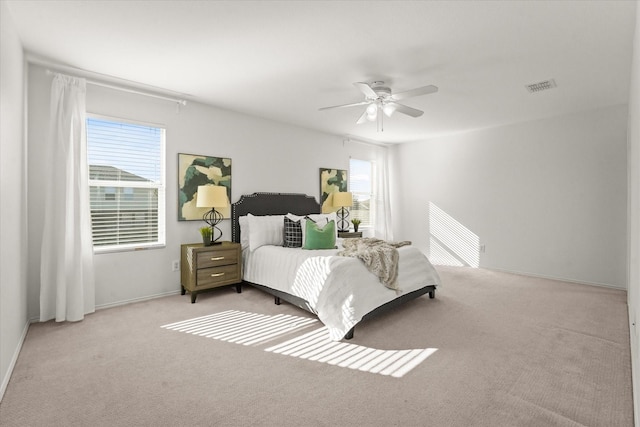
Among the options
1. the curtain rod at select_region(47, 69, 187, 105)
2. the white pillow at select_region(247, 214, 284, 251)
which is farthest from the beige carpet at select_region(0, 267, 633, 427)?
the curtain rod at select_region(47, 69, 187, 105)

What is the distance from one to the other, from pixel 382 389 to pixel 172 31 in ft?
10.2

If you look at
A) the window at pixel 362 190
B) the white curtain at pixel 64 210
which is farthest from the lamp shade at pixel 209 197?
the window at pixel 362 190

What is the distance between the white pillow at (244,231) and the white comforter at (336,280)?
20.6 inches

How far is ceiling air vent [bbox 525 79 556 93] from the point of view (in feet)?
11.8

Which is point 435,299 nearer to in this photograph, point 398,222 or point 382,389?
point 382,389

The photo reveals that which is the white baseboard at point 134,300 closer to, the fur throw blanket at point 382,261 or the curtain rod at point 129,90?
the fur throw blanket at point 382,261

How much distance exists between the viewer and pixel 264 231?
4.41 m

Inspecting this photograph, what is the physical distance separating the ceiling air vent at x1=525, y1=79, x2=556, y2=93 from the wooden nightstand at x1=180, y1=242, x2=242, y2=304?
4078mm

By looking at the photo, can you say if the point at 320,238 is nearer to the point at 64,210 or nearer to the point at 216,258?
the point at 216,258

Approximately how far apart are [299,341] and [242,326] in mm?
A: 657

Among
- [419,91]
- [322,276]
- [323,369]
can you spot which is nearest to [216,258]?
[322,276]

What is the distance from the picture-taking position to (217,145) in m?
4.51

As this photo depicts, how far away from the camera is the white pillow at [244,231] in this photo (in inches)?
176

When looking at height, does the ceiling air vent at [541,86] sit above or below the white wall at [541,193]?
above
